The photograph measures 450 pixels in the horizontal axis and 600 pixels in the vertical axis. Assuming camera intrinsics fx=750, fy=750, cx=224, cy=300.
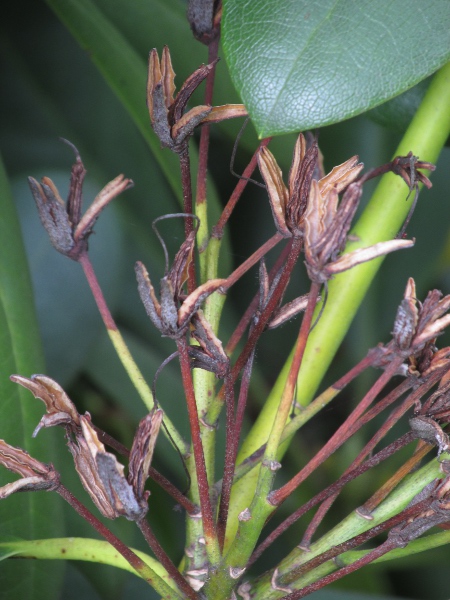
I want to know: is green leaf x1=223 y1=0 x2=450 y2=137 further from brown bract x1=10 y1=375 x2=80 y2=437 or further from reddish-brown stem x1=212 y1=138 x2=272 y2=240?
brown bract x1=10 y1=375 x2=80 y2=437

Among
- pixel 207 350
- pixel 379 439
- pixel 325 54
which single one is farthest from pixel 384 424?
pixel 325 54

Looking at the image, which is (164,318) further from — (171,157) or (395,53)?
(171,157)

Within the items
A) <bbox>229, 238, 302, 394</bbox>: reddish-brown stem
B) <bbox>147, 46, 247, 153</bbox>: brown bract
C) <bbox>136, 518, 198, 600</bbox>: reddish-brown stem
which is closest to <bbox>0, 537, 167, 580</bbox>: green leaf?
<bbox>136, 518, 198, 600</bbox>: reddish-brown stem

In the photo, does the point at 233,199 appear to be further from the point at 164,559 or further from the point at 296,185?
the point at 164,559

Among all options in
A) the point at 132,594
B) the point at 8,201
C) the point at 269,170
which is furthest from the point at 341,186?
the point at 132,594

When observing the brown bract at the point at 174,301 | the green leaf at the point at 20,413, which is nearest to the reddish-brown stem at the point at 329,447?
the brown bract at the point at 174,301

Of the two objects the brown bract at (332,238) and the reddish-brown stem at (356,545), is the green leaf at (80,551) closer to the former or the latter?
the reddish-brown stem at (356,545)

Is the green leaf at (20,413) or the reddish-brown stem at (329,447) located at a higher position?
the green leaf at (20,413)
